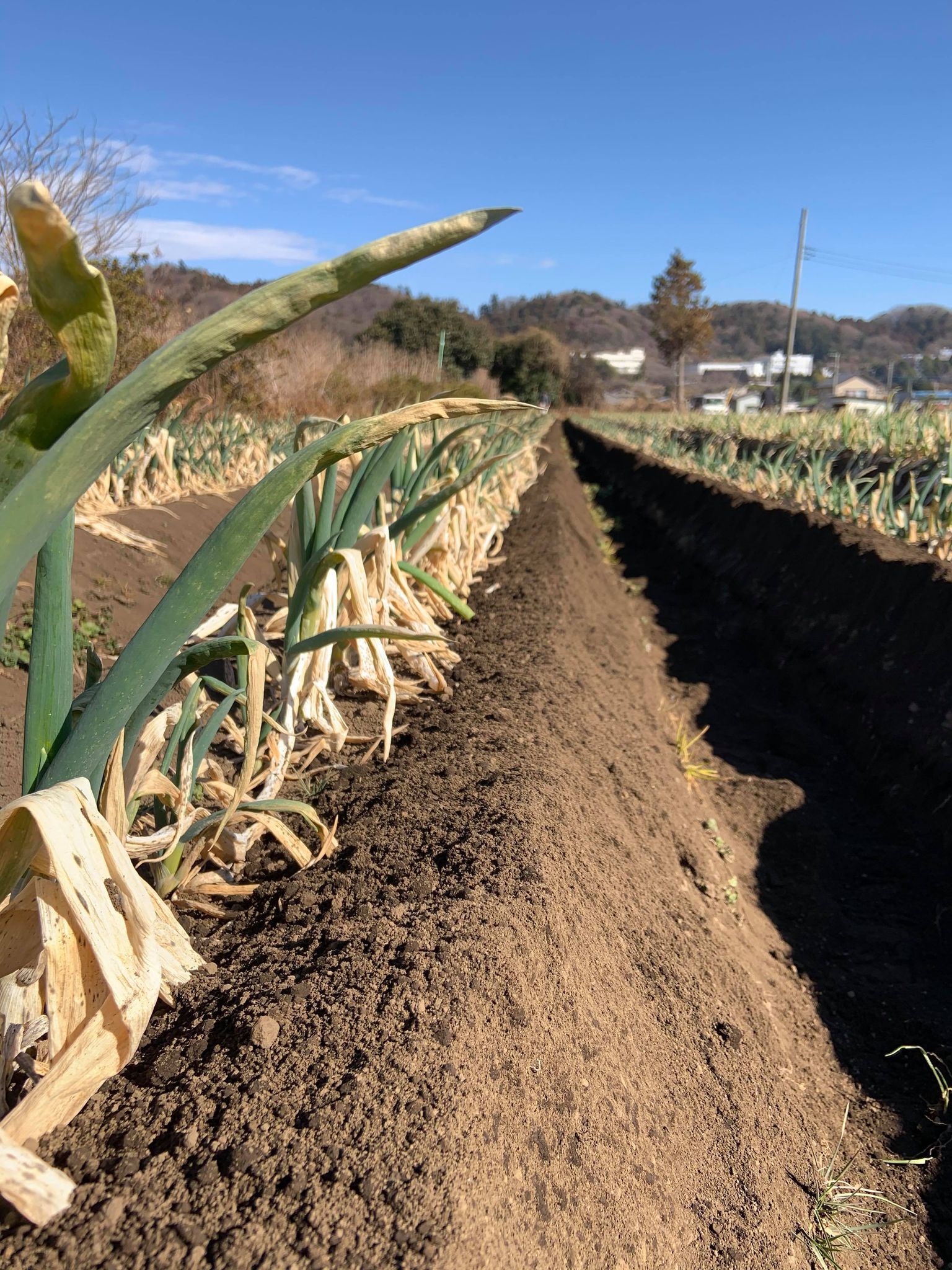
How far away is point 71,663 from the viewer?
1229 millimetres

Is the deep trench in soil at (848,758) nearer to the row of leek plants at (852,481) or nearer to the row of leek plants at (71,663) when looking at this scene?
the row of leek plants at (852,481)

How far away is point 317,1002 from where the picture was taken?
4.11 ft

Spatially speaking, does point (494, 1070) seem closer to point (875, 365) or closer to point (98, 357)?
point (98, 357)

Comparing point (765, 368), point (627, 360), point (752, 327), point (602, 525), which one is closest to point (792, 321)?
point (602, 525)

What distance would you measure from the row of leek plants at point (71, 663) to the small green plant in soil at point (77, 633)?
7.07ft

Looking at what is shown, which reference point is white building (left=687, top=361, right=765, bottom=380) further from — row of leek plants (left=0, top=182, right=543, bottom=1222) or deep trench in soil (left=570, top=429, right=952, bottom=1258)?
row of leek plants (left=0, top=182, right=543, bottom=1222)

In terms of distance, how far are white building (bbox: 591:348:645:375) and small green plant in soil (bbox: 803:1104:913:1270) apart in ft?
303

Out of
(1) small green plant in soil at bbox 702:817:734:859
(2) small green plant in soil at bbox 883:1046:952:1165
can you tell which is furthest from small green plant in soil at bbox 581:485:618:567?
(2) small green plant in soil at bbox 883:1046:952:1165

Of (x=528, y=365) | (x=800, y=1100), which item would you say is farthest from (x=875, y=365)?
(x=800, y=1100)

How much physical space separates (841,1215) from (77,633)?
332 centimetres

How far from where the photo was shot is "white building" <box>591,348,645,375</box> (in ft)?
303

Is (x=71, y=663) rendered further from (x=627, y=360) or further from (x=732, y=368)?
(x=627, y=360)

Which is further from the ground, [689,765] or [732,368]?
[732,368]

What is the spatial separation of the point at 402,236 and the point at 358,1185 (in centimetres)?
100
